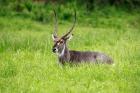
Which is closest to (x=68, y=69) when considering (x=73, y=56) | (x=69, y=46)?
(x=73, y=56)

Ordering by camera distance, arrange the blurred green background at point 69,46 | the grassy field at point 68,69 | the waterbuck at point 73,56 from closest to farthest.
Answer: the grassy field at point 68,69 < the blurred green background at point 69,46 < the waterbuck at point 73,56

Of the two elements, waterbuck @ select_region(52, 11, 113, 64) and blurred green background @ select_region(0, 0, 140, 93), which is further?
waterbuck @ select_region(52, 11, 113, 64)

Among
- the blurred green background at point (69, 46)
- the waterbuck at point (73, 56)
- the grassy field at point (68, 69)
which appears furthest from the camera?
the waterbuck at point (73, 56)

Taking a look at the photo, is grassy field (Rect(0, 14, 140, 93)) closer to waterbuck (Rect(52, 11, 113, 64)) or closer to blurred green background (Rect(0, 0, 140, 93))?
blurred green background (Rect(0, 0, 140, 93))

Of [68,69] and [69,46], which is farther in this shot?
[69,46]

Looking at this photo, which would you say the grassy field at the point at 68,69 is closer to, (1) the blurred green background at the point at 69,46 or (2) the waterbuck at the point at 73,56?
(1) the blurred green background at the point at 69,46

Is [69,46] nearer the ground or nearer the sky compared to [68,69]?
nearer the ground

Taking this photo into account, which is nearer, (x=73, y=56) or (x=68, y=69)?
(x=68, y=69)

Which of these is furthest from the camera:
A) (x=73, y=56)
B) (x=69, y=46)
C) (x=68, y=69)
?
(x=69, y=46)

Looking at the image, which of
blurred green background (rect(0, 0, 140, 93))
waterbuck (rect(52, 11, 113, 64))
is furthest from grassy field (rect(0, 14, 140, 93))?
waterbuck (rect(52, 11, 113, 64))

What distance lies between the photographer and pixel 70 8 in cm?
2173

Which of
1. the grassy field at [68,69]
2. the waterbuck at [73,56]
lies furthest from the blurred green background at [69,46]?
the waterbuck at [73,56]

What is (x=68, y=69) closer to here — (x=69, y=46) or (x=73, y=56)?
(x=73, y=56)

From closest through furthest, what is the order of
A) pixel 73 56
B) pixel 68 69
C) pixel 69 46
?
pixel 68 69, pixel 73 56, pixel 69 46
